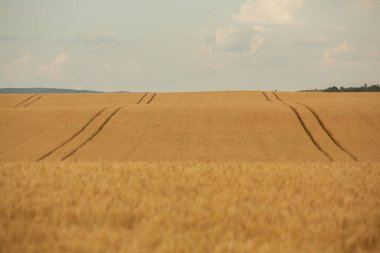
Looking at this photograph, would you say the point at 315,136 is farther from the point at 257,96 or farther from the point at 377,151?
the point at 257,96

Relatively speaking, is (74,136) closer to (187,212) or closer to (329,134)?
(329,134)

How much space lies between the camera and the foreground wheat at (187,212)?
5707 millimetres

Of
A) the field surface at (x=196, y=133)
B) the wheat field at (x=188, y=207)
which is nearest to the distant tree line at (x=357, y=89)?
the field surface at (x=196, y=133)

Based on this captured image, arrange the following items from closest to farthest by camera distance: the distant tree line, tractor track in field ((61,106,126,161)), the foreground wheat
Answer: the foreground wheat < tractor track in field ((61,106,126,161)) < the distant tree line

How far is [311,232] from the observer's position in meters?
6.19

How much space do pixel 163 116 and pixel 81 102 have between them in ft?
78.7

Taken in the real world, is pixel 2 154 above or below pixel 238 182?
below

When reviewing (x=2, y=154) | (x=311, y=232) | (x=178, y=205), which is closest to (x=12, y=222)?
(x=178, y=205)

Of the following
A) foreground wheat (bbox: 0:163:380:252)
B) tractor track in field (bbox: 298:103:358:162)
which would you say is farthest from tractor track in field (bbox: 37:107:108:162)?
foreground wheat (bbox: 0:163:380:252)

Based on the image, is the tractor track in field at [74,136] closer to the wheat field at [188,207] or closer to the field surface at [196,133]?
the field surface at [196,133]

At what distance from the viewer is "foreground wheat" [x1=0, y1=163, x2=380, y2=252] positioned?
18.7 ft

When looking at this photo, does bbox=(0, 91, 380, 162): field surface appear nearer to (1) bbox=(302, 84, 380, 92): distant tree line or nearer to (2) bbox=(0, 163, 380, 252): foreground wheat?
(2) bbox=(0, 163, 380, 252): foreground wheat

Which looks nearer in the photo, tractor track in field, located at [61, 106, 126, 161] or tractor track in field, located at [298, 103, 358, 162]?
tractor track in field, located at [298, 103, 358, 162]

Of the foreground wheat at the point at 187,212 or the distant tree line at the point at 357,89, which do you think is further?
the distant tree line at the point at 357,89
